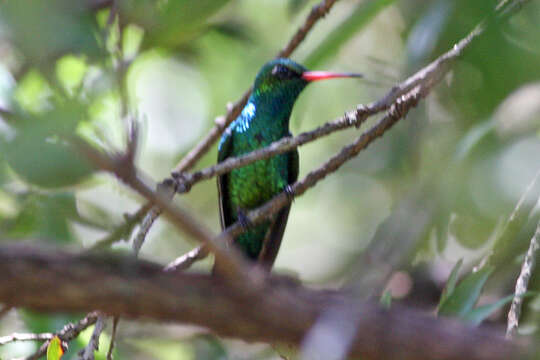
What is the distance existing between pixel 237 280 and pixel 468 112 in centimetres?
267

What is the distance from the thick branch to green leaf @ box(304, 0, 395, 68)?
1753mm

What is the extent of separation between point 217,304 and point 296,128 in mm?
2206

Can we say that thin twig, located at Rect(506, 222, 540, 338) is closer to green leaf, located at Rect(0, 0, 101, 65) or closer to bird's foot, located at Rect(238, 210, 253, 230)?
bird's foot, located at Rect(238, 210, 253, 230)

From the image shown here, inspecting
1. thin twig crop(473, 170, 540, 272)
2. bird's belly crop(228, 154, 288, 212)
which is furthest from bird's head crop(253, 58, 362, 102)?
thin twig crop(473, 170, 540, 272)

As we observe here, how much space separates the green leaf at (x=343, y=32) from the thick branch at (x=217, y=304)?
1753mm

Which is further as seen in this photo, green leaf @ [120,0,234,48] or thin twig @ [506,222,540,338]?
thin twig @ [506,222,540,338]

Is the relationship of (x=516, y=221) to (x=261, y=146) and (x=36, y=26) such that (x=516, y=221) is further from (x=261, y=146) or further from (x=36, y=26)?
(x=36, y=26)

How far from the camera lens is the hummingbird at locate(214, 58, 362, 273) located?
13.4 ft

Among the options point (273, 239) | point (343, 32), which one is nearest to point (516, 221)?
point (343, 32)

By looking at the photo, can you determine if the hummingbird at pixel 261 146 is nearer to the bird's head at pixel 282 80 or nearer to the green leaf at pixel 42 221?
the bird's head at pixel 282 80

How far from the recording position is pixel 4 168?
1.43 m

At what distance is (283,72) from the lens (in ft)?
13.8

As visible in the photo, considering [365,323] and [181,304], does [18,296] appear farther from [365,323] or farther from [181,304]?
[365,323]

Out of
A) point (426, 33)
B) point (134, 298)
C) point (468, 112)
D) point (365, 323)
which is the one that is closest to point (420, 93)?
point (426, 33)
